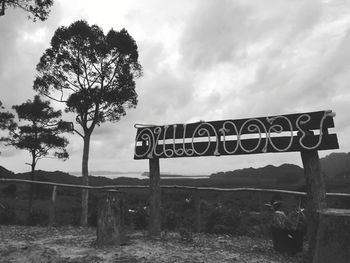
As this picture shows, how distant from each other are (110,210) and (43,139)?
13.2 metres

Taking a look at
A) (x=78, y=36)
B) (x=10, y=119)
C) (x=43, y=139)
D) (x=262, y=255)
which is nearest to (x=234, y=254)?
(x=262, y=255)

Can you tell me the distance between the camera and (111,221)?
7035 mm

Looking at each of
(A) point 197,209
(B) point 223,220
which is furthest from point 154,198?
(B) point 223,220

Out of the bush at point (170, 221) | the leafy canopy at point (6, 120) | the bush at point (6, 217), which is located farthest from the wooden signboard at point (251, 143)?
Answer: the leafy canopy at point (6, 120)

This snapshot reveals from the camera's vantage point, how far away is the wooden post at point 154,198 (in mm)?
8008

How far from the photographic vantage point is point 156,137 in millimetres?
8141

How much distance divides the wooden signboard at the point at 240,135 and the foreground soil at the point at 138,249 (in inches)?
74.4

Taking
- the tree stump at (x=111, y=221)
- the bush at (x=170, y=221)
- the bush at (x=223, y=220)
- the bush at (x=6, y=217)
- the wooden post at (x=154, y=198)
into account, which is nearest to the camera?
the tree stump at (x=111, y=221)

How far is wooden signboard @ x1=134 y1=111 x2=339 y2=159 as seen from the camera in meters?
6.24

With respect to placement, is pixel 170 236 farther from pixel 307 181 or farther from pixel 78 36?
pixel 78 36

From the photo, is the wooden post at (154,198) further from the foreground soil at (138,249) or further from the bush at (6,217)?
the bush at (6,217)

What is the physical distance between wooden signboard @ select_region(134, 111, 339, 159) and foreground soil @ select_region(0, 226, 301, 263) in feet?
6.20

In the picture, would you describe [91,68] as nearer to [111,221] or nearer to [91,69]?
[91,69]

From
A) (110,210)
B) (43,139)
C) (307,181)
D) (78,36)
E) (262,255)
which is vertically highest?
(78,36)
